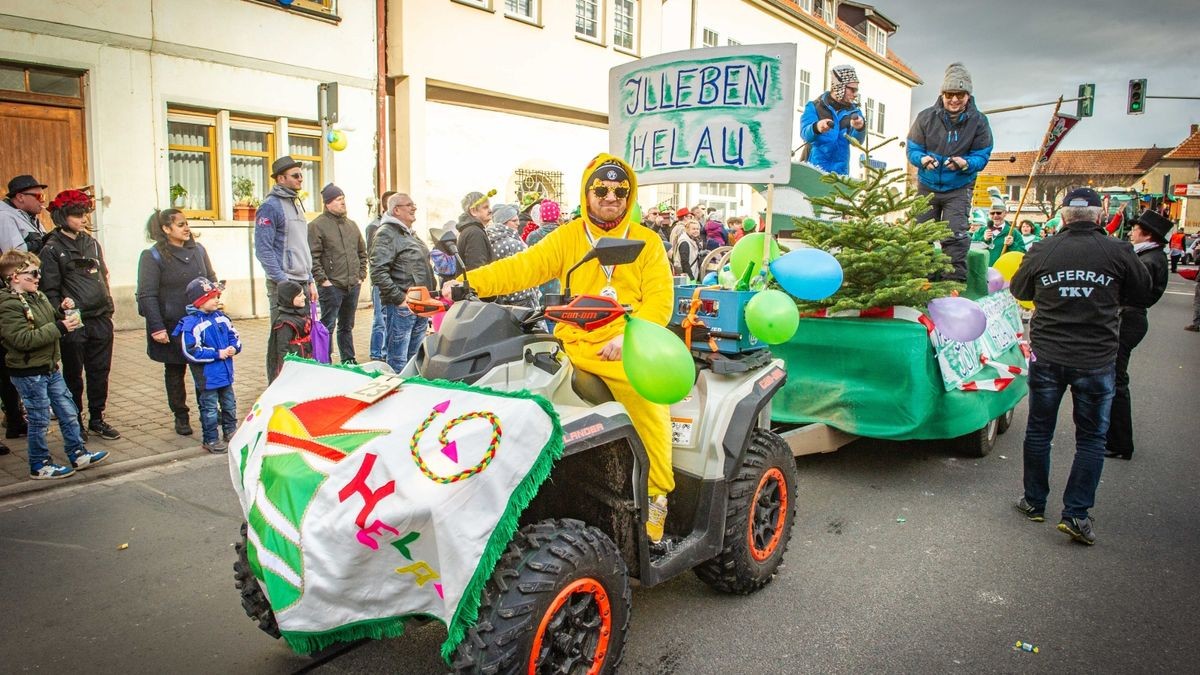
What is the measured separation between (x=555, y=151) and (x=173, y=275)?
12.8 m

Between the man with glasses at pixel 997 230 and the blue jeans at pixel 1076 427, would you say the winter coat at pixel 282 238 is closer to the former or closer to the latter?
the blue jeans at pixel 1076 427

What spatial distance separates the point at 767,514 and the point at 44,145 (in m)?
10.9

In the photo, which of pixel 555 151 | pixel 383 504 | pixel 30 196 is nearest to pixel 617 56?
pixel 555 151

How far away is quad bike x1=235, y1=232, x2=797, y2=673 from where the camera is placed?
2500 mm

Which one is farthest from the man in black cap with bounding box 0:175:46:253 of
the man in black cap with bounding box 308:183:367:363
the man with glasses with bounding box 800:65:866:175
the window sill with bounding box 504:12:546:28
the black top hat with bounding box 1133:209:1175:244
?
the window sill with bounding box 504:12:546:28

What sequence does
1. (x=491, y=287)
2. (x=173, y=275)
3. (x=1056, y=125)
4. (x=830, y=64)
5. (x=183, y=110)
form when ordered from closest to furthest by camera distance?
(x=491, y=287), (x=173, y=275), (x=1056, y=125), (x=183, y=110), (x=830, y=64)

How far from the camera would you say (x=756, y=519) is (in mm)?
3879

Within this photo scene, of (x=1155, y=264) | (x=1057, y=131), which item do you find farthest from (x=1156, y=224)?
(x=1057, y=131)

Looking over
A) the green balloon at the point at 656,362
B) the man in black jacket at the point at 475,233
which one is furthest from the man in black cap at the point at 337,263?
the green balloon at the point at 656,362

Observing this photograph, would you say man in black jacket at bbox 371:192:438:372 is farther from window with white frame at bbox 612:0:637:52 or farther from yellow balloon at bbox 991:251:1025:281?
window with white frame at bbox 612:0:637:52

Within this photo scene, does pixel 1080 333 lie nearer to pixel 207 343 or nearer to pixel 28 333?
pixel 207 343

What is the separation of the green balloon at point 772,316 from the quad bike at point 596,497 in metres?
0.20

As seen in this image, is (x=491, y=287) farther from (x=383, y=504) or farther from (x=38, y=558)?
(x=38, y=558)

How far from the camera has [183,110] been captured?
39.6 ft
